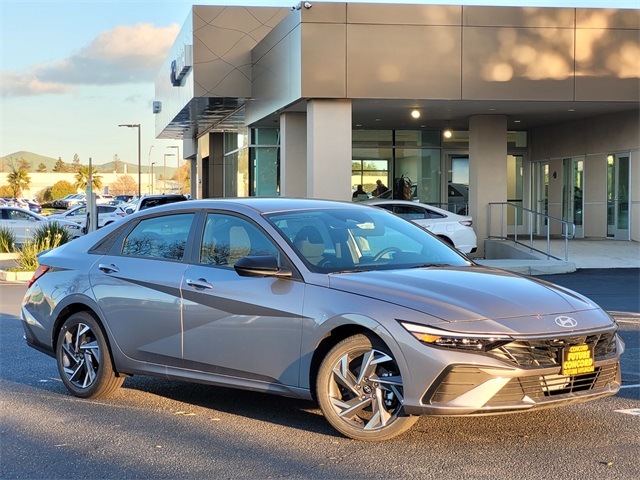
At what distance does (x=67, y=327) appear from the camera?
729cm

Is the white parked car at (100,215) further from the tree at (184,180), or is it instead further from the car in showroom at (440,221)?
the tree at (184,180)

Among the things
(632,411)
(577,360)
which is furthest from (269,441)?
(632,411)

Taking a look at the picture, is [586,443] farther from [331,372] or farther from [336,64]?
[336,64]

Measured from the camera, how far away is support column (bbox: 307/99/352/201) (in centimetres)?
2203

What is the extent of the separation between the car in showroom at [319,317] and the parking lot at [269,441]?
283 millimetres

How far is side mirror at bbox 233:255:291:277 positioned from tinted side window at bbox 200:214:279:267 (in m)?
0.29

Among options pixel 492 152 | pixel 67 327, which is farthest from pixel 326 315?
pixel 492 152

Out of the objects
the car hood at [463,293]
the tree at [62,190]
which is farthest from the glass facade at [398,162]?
the tree at [62,190]

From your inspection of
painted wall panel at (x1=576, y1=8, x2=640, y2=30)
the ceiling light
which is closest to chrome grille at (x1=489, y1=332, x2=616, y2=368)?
painted wall panel at (x1=576, y1=8, x2=640, y2=30)

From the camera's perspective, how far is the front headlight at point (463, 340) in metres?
5.19

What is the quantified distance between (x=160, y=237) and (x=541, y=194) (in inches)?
1007

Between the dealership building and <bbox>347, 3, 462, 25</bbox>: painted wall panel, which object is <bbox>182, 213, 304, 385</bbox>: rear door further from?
<bbox>347, 3, 462, 25</bbox>: painted wall panel

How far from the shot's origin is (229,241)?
662cm

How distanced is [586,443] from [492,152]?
2021cm
